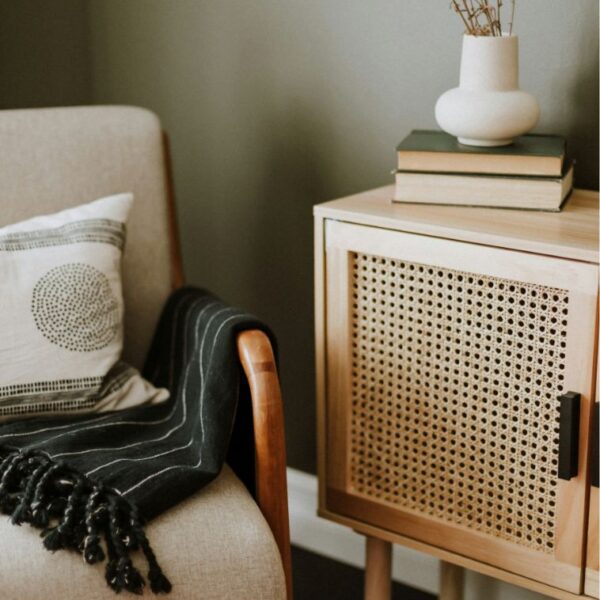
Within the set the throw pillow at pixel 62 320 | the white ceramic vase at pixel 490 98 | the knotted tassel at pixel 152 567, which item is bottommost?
the knotted tassel at pixel 152 567

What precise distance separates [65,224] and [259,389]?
0.46m

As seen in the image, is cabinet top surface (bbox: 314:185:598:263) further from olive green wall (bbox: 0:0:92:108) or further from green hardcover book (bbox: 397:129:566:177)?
olive green wall (bbox: 0:0:92:108)

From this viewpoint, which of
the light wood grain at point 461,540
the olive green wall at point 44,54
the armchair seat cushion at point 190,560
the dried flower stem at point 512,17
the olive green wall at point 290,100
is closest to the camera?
the armchair seat cushion at point 190,560

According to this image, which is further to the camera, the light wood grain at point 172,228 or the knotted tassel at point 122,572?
the light wood grain at point 172,228

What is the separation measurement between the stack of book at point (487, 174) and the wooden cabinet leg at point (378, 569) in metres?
0.58

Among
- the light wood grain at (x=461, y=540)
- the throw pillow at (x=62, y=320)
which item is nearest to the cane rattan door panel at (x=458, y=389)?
the light wood grain at (x=461, y=540)

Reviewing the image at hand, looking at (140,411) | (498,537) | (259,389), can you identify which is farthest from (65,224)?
(498,537)

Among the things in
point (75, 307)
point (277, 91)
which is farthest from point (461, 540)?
point (277, 91)

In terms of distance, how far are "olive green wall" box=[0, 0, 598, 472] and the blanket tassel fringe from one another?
30.6 inches

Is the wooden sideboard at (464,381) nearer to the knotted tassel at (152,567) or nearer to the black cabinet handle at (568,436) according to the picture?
the black cabinet handle at (568,436)

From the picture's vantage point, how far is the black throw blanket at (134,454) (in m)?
1.13

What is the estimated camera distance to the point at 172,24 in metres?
1.94

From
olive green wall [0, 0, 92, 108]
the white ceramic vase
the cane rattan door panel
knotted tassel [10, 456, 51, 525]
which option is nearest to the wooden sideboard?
the cane rattan door panel

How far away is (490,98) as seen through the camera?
136 cm
